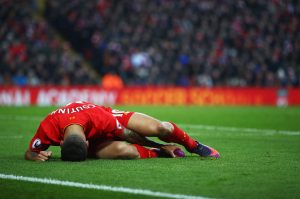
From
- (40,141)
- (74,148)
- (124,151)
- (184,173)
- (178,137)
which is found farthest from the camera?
(124,151)

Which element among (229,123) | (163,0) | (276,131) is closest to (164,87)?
(163,0)

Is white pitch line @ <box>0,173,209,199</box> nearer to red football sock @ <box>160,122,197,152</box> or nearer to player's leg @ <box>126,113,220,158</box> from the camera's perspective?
player's leg @ <box>126,113,220,158</box>

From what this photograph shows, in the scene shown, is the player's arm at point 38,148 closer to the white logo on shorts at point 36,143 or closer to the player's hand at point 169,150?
the white logo on shorts at point 36,143

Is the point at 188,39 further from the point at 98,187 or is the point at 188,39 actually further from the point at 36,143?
the point at 98,187

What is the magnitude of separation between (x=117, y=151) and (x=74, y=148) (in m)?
0.88

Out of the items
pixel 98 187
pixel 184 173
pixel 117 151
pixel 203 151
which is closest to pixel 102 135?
pixel 117 151

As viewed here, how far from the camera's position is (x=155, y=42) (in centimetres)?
2961

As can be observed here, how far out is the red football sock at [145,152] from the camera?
28.9ft

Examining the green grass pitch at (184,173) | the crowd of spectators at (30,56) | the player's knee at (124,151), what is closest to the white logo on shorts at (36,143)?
the green grass pitch at (184,173)

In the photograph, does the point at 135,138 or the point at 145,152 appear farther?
the point at 145,152

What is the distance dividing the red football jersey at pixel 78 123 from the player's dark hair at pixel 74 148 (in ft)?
0.81

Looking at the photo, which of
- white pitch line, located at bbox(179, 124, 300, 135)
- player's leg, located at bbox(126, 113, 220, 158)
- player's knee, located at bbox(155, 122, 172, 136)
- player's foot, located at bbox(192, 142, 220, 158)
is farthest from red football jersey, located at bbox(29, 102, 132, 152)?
white pitch line, located at bbox(179, 124, 300, 135)

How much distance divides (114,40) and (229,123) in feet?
43.4

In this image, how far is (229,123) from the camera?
1706 cm
